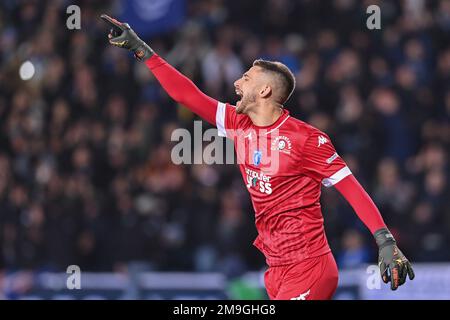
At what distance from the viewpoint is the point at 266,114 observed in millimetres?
7203

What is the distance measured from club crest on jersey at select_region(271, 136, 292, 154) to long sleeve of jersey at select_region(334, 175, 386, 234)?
42 centimetres

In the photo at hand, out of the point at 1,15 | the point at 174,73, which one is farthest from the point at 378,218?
the point at 1,15

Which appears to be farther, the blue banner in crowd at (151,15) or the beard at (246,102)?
the blue banner in crowd at (151,15)

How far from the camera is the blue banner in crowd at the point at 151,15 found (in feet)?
49.7

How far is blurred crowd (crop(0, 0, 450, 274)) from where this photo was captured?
520 inches

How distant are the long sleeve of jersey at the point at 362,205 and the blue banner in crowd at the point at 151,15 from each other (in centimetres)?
864

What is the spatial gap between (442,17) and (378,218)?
335 inches

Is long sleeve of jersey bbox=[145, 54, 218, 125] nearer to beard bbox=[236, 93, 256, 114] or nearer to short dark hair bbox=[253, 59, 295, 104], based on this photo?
beard bbox=[236, 93, 256, 114]

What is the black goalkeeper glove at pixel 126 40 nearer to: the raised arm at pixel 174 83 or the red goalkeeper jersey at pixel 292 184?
the raised arm at pixel 174 83

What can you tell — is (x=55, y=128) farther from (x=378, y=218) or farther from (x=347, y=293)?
(x=378, y=218)

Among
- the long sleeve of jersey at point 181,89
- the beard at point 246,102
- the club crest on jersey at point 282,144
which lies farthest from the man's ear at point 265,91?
the long sleeve of jersey at point 181,89

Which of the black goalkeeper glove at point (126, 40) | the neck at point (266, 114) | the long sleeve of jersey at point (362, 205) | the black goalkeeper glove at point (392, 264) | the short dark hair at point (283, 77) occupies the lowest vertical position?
the black goalkeeper glove at point (392, 264)

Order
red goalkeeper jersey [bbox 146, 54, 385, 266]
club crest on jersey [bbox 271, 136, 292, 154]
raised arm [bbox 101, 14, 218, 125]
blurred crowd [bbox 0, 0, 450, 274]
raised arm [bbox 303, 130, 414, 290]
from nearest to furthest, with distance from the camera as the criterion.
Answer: raised arm [bbox 303, 130, 414, 290] < red goalkeeper jersey [bbox 146, 54, 385, 266] < club crest on jersey [bbox 271, 136, 292, 154] < raised arm [bbox 101, 14, 218, 125] < blurred crowd [bbox 0, 0, 450, 274]

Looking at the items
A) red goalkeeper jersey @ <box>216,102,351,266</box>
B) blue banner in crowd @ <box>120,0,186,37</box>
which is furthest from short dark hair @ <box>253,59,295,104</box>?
blue banner in crowd @ <box>120,0,186,37</box>
